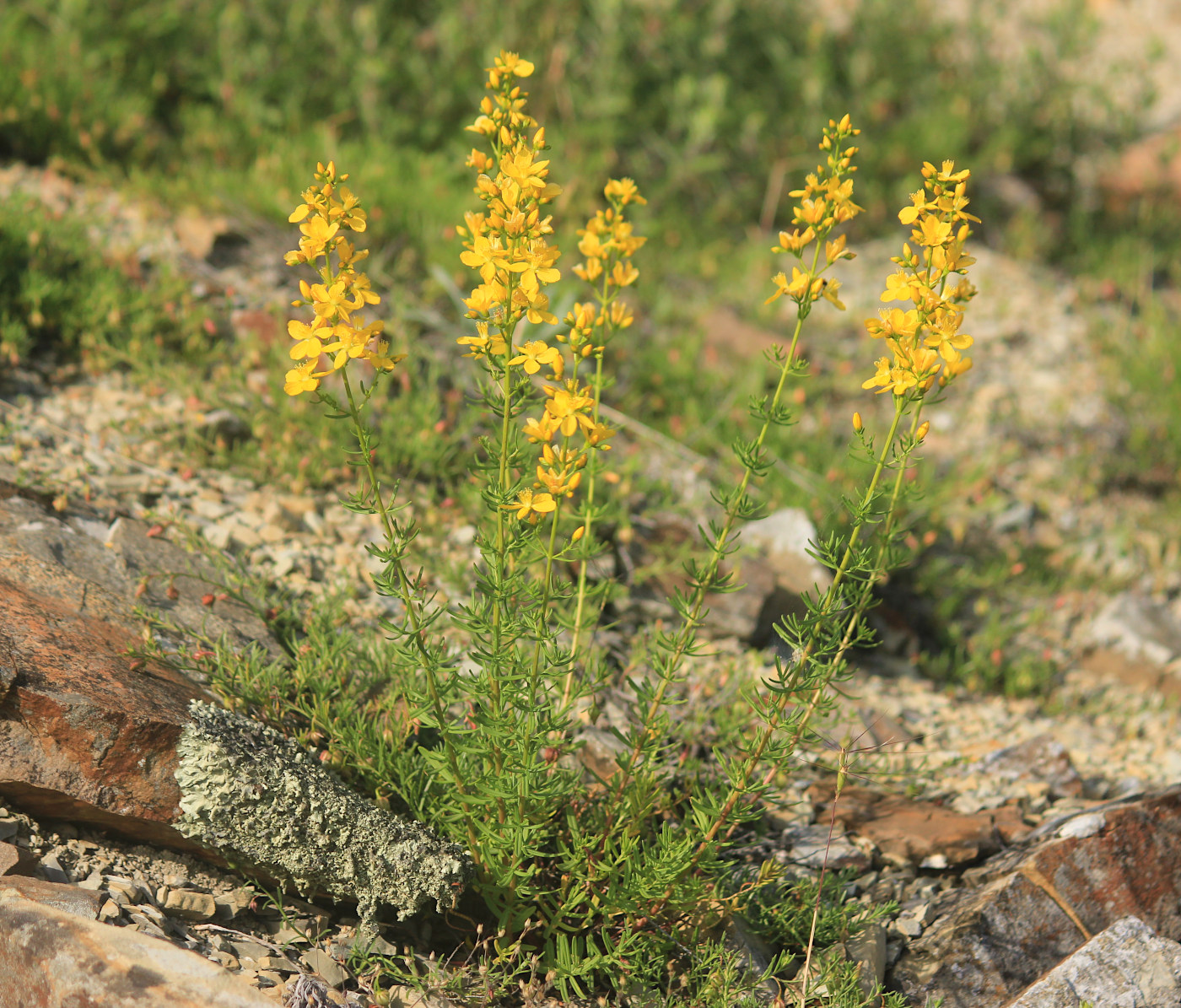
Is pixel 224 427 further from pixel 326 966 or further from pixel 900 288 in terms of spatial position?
pixel 900 288

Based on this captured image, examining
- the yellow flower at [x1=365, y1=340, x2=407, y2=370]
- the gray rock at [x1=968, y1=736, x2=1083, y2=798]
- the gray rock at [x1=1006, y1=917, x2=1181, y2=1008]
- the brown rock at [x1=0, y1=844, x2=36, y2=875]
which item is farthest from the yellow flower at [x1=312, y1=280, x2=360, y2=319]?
the gray rock at [x1=968, y1=736, x2=1083, y2=798]

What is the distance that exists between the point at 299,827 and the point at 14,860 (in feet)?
2.20

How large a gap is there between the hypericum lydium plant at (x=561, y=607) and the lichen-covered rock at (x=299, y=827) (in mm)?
156

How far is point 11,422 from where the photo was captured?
3812 mm

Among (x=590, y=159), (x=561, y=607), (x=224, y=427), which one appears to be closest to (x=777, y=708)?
(x=561, y=607)

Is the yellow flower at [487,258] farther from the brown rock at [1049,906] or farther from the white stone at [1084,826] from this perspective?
the white stone at [1084,826]

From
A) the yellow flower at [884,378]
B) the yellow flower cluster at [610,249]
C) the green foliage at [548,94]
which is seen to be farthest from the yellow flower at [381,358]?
the green foliage at [548,94]

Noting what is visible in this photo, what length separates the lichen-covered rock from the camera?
8.29 ft

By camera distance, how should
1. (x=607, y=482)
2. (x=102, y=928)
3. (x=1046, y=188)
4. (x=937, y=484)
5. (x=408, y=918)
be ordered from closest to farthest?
(x=102, y=928) → (x=408, y=918) → (x=607, y=482) → (x=937, y=484) → (x=1046, y=188)

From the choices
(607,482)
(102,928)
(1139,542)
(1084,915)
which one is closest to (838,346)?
(1139,542)

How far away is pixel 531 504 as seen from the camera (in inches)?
87.8

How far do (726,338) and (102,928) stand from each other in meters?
4.49

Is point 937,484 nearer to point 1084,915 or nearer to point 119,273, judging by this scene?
point 1084,915

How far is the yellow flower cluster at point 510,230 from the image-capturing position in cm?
210
